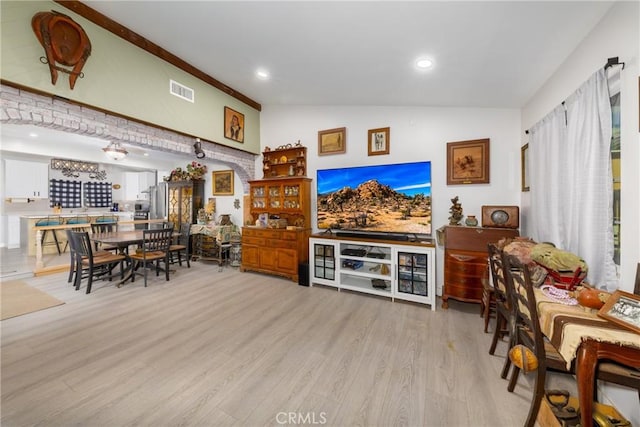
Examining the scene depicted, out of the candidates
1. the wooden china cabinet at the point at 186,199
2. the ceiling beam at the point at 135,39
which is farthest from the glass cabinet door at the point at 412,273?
the wooden china cabinet at the point at 186,199

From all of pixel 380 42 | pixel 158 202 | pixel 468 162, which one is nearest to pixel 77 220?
pixel 158 202

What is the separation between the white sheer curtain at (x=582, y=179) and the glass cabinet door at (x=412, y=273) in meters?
1.28

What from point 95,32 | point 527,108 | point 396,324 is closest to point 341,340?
point 396,324

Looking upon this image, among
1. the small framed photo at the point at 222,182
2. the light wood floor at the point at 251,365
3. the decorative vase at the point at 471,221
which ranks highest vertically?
the small framed photo at the point at 222,182

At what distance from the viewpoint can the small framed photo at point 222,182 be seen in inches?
223

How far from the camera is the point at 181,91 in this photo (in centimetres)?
338

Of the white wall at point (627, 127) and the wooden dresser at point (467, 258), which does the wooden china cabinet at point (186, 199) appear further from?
the white wall at point (627, 127)

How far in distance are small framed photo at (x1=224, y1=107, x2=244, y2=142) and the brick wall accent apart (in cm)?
38

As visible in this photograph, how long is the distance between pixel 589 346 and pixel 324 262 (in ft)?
10.00

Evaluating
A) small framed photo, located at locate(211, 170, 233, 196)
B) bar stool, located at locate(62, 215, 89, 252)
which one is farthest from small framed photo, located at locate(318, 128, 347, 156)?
bar stool, located at locate(62, 215, 89, 252)

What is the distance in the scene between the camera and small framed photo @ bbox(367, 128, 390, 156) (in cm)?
376

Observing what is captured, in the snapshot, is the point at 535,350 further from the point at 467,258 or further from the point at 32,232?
the point at 32,232

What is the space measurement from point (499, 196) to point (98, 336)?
488 cm

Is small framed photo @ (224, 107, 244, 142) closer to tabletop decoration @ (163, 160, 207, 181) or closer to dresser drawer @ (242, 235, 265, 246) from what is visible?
dresser drawer @ (242, 235, 265, 246)
